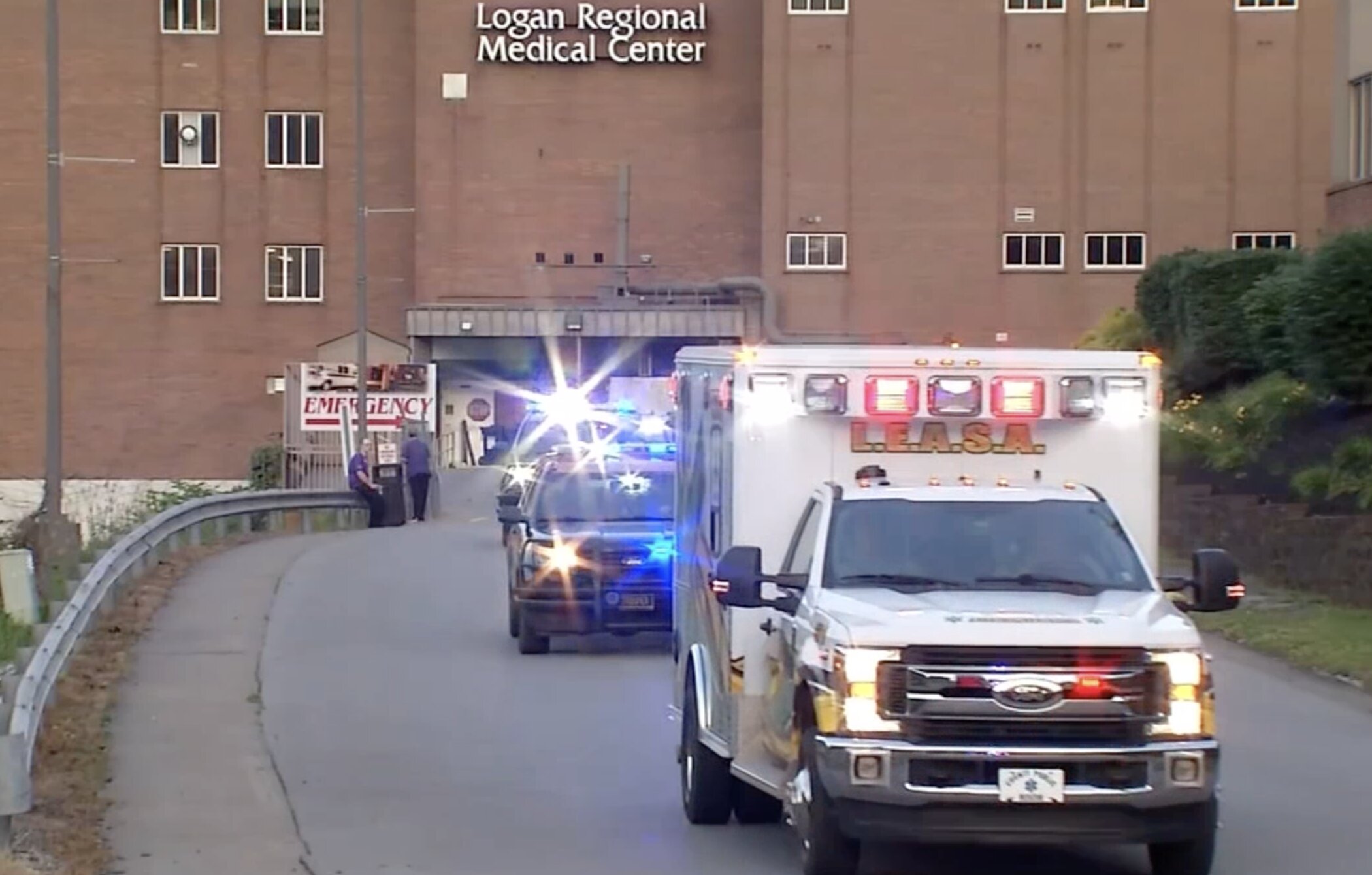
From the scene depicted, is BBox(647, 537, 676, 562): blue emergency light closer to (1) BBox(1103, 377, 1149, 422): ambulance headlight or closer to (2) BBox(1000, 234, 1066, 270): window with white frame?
(1) BBox(1103, 377, 1149, 422): ambulance headlight

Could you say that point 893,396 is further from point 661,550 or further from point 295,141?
point 295,141

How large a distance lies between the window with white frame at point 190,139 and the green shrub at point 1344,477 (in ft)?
144

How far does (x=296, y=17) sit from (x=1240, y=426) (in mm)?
41141

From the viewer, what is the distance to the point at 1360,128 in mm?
31875

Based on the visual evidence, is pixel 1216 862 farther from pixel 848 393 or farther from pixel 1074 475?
pixel 848 393

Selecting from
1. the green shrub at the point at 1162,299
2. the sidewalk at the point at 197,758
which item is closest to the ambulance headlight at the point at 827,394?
the sidewalk at the point at 197,758

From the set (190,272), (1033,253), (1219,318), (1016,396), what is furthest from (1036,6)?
(1016,396)

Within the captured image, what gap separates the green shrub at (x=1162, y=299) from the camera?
1244 inches

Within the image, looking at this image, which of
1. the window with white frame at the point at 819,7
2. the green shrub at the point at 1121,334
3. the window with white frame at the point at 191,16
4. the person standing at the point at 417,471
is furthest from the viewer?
the window with white frame at the point at 191,16

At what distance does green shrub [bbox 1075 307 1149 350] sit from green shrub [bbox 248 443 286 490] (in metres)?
23.4

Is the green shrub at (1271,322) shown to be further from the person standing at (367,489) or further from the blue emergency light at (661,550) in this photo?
the person standing at (367,489)

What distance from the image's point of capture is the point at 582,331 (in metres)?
58.3

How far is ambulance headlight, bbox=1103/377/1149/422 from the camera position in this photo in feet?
35.2

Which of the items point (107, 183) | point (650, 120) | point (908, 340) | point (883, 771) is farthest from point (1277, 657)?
point (107, 183)
